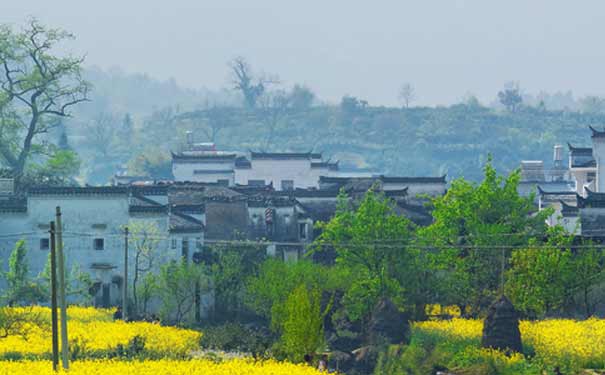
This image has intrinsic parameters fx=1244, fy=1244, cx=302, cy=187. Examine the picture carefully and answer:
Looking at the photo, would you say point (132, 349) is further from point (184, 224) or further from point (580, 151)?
point (580, 151)

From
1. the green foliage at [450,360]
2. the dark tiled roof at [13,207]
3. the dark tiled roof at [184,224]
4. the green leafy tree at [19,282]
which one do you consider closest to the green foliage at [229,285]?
the dark tiled roof at [184,224]

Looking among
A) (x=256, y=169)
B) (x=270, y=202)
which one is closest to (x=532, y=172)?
(x=256, y=169)

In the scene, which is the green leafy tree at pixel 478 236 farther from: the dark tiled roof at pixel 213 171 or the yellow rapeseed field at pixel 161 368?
the dark tiled roof at pixel 213 171

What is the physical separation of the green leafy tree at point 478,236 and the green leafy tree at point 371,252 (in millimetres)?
1635

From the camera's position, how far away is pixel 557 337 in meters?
49.1

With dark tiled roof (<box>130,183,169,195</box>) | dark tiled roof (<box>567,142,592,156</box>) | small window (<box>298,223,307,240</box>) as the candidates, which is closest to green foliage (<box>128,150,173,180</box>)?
dark tiled roof (<box>567,142,592,156</box>)

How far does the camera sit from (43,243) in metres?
64.9

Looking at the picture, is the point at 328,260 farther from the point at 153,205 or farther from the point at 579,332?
the point at 579,332

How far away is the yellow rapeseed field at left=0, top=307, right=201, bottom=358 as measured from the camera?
4878 cm

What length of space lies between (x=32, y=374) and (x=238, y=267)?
81.0ft

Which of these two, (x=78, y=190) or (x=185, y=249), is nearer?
(x=78, y=190)

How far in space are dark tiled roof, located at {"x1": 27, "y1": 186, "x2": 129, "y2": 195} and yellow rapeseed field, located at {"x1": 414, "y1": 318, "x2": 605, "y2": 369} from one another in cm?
1879

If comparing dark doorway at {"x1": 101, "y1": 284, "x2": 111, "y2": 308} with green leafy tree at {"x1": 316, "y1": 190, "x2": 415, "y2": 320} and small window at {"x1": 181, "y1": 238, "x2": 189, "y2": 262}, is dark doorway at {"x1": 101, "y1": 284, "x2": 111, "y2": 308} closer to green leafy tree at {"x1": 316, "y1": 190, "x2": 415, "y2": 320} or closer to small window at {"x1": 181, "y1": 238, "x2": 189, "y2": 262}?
small window at {"x1": 181, "y1": 238, "x2": 189, "y2": 262}

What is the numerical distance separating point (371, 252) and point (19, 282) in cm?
1660
